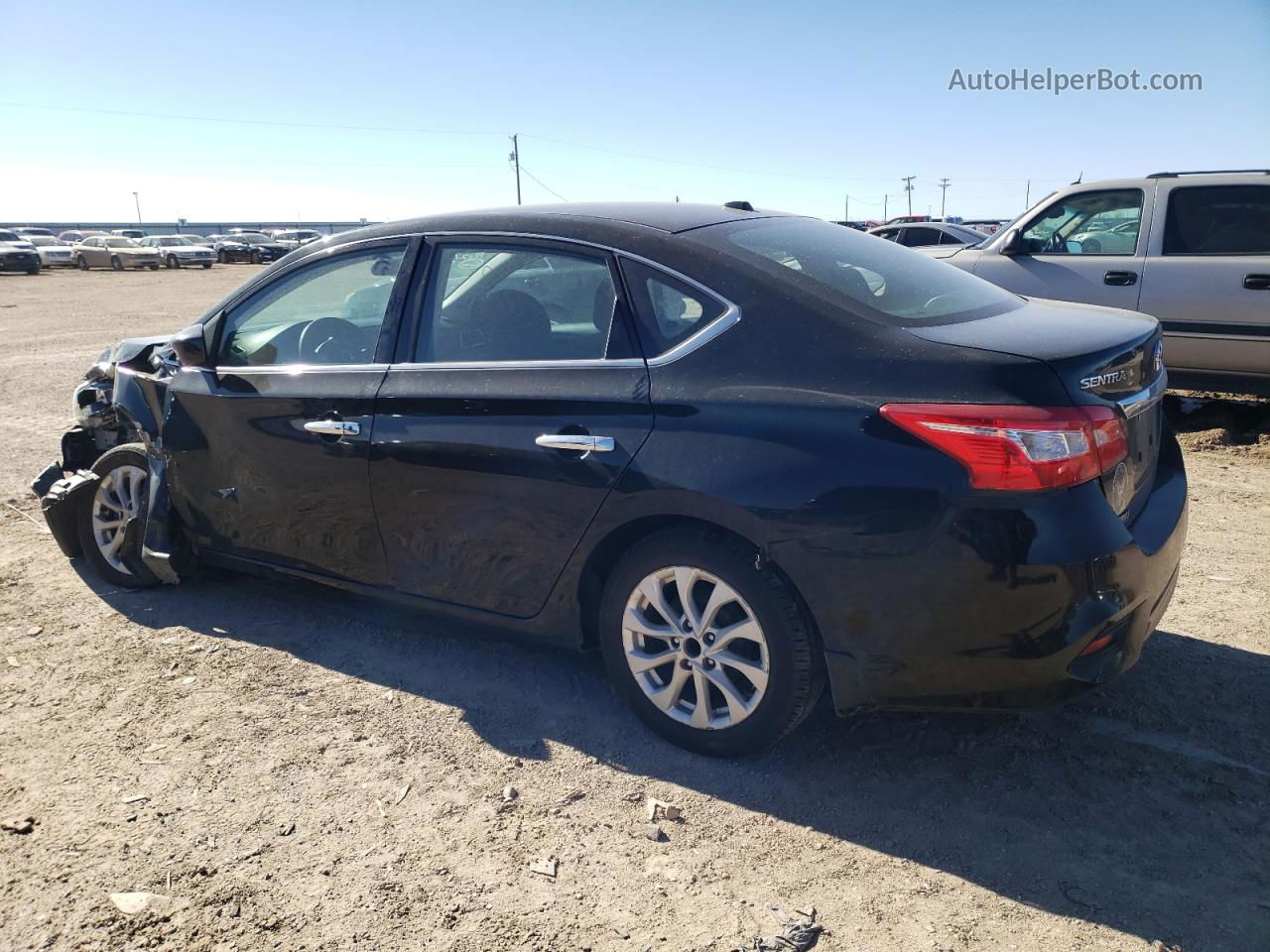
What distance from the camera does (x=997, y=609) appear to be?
8.23 ft

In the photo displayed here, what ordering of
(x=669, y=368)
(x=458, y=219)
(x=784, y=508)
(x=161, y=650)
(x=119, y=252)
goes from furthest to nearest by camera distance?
1. (x=119, y=252)
2. (x=161, y=650)
3. (x=458, y=219)
4. (x=669, y=368)
5. (x=784, y=508)

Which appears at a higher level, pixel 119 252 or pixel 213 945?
pixel 119 252

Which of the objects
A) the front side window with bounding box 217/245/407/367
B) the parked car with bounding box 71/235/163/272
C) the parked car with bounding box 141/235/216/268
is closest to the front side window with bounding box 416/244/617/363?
the front side window with bounding box 217/245/407/367

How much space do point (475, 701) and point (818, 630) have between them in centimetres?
137

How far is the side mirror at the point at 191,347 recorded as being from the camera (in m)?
4.04

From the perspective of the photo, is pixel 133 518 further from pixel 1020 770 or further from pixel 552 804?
pixel 1020 770

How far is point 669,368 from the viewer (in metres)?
2.93

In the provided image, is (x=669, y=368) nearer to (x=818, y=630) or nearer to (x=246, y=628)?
(x=818, y=630)

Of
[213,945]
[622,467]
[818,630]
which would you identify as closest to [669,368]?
[622,467]

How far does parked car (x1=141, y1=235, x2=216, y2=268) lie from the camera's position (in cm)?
4397

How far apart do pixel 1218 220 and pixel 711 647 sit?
640cm

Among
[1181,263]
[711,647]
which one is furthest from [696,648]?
[1181,263]

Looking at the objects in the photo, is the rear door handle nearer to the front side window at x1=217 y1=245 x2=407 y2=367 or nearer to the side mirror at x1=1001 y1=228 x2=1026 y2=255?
the side mirror at x1=1001 y1=228 x2=1026 y2=255

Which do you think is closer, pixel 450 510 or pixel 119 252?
pixel 450 510
